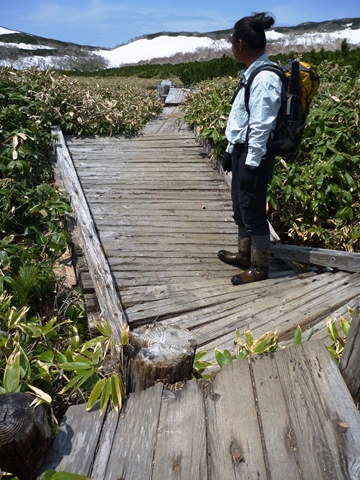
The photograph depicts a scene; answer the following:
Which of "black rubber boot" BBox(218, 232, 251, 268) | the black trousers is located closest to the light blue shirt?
the black trousers

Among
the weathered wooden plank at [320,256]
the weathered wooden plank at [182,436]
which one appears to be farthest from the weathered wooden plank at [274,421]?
the weathered wooden plank at [320,256]

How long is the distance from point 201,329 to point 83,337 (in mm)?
1215

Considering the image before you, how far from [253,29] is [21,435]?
3.33 metres

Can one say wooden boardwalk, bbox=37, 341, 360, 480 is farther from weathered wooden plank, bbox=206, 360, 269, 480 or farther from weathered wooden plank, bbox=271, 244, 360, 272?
weathered wooden plank, bbox=271, 244, 360, 272

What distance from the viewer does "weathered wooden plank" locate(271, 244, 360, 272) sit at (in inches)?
185

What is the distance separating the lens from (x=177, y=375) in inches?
86.4

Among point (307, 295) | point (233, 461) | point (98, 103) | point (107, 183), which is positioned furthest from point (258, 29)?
point (98, 103)

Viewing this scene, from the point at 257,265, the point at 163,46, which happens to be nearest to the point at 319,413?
the point at 257,265

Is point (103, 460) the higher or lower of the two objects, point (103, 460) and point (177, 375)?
the lower

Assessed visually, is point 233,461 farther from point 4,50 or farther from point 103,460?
point 4,50

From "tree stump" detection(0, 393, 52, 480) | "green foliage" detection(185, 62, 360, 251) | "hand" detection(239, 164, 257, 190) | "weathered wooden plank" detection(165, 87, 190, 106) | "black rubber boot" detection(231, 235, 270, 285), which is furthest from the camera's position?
"weathered wooden plank" detection(165, 87, 190, 106)

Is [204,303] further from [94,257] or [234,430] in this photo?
[234,430]

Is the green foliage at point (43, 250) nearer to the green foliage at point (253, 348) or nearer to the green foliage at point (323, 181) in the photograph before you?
the green foliage at point (253, 348)

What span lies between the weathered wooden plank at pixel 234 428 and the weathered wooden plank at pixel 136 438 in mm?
260
